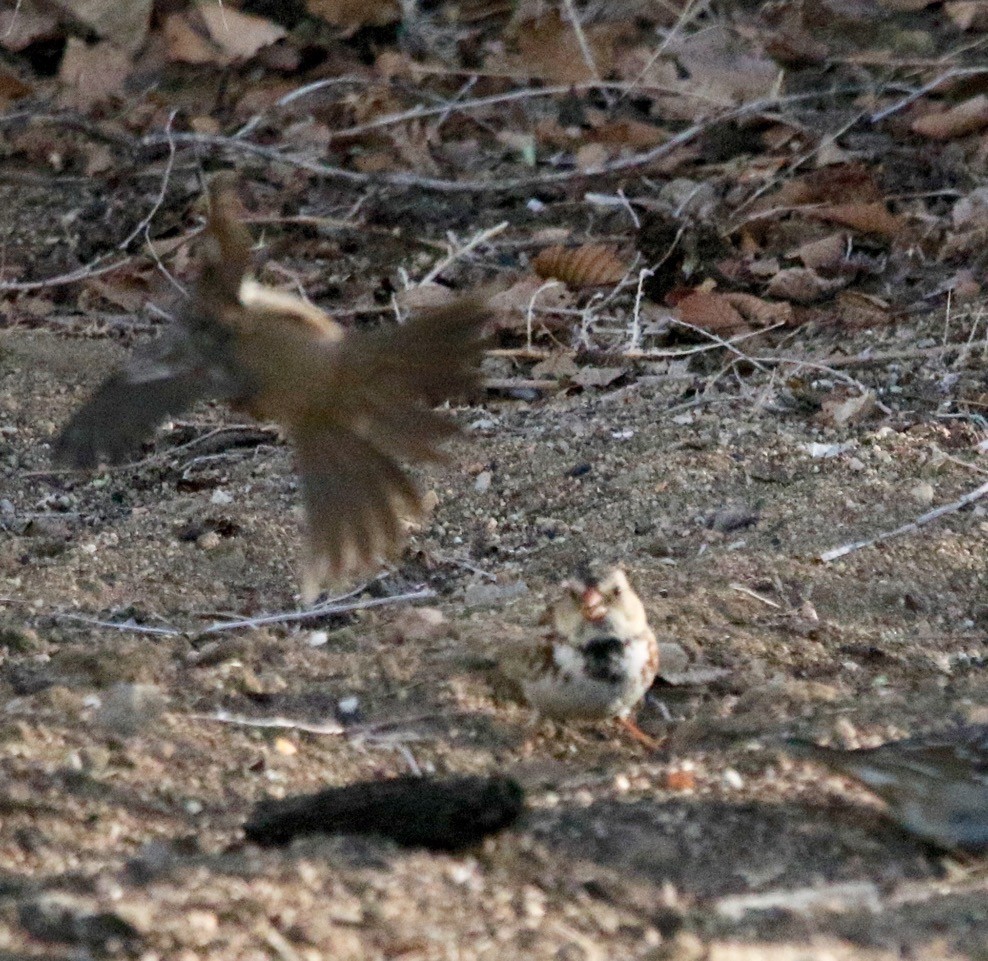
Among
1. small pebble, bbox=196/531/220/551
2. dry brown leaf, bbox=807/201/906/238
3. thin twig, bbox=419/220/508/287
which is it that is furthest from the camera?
dry brown leaf, bbox=807/201/906/238

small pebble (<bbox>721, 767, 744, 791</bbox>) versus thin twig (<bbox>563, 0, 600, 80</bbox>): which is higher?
small pebble (<bbox>721, 767, 744, 791</bbox>)

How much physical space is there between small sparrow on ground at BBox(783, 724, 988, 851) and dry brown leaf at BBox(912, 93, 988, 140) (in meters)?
4.75

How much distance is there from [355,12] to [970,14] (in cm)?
291

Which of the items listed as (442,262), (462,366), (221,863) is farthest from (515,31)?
(221,863)

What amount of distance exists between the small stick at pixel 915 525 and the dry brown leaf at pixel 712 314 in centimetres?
158

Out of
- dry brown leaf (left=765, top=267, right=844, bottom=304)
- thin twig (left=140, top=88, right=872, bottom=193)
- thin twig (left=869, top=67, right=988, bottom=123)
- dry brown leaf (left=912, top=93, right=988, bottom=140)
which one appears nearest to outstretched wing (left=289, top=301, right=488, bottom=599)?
dry brown leaf (left=765, top=267, right=844, bottom=304)

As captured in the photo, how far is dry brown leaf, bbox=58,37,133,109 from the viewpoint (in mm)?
8328

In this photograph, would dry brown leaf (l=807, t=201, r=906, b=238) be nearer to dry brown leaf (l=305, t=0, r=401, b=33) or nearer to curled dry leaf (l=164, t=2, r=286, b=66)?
dry brown leaf (l=305, t=0, r=401, b=33)

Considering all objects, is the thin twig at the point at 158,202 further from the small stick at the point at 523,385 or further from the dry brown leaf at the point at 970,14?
the dry brown leaf at the point at 970,14

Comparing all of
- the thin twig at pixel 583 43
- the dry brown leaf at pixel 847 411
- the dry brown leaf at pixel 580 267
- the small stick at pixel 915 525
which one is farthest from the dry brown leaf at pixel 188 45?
the small stick at pixel 915 525

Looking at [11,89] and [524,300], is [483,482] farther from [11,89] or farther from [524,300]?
[11,89]

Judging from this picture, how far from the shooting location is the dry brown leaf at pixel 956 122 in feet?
25.0

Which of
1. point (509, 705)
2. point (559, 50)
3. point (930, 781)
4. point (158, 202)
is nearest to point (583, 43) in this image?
point (559, 50)

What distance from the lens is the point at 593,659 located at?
12.0ft
